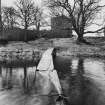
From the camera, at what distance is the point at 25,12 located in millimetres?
40469

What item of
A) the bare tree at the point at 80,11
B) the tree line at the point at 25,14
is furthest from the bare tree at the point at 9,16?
the bare tree at the point at 80,11

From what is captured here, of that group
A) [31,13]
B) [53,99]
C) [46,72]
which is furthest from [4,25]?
[53,99]

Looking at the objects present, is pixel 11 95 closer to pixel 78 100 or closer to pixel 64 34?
pixel 78 100

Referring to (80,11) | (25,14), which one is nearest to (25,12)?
(25,14)

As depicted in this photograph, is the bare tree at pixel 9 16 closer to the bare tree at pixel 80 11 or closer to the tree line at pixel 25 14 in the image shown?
the tree line at pixel 25 14

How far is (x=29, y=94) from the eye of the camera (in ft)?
19.1

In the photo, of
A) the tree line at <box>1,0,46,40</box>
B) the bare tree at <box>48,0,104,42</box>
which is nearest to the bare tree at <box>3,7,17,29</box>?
the tree line at <box>1,0,46,40</box>

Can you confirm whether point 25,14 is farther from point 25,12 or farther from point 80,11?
point 80,11

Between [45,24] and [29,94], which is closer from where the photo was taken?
[29,94]

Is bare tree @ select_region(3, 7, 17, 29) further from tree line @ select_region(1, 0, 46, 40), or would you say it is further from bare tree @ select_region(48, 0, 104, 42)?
bare tree @ select_region(48, 0, 104, 42)

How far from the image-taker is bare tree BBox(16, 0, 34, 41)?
40031 millimetres

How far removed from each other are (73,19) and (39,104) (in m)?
30.2

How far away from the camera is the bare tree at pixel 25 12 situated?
40031mm

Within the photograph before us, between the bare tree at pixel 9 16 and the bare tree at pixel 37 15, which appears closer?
the bare tree at pixel 37 15
